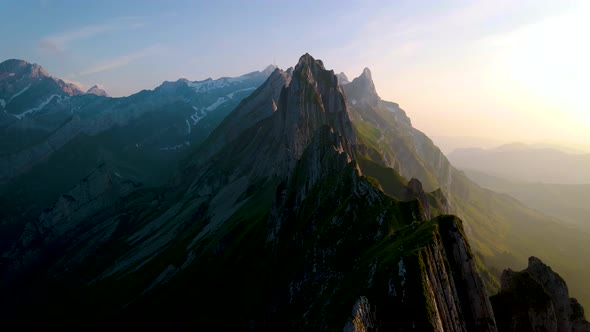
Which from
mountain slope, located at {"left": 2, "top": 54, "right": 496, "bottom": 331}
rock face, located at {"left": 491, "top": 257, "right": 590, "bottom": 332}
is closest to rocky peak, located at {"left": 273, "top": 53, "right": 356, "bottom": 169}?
mountain slope, located at {"left": 2, "top": 54, "right": 496, "bottom": 331}

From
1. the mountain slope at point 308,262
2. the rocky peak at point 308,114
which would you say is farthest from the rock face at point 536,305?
the rocky peak at point 308,114

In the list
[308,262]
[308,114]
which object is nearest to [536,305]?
[308,262]

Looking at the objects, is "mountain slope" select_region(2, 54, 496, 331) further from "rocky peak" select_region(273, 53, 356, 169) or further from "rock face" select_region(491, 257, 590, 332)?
"rock face" select_region(491, 257, 590, 332)

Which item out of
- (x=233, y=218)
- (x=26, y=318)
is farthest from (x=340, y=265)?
(x=26, y=318)

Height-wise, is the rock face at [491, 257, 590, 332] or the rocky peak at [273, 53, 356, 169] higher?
the rocky peak at [273, 53, 356, 169]

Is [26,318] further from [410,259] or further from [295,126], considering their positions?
[410,259]

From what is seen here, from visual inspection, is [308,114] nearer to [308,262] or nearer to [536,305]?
[308,262]

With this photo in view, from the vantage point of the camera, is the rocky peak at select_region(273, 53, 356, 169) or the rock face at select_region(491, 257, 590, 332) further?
the rocky peak at select_region(273, 53, 356, 169)

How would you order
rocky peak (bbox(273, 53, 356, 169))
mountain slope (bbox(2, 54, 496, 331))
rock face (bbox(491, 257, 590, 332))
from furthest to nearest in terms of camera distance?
rocky peak (bbox(273, 53, 356, 169)) < rock face (bbox(491, 257, 590, 332)) < mountain slope (bbox(2, 54, 496, 331))
